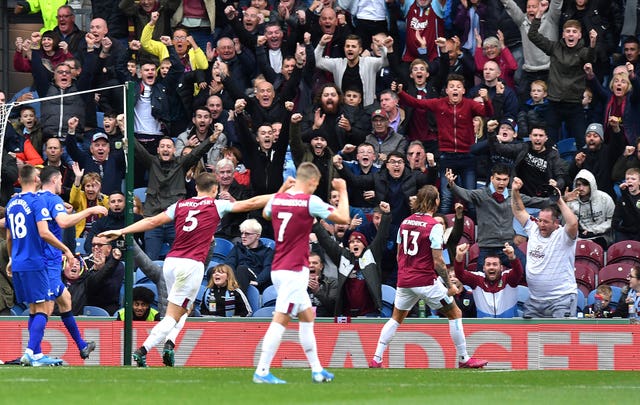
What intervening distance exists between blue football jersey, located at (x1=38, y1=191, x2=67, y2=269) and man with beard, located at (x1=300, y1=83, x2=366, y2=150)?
6.63 meters

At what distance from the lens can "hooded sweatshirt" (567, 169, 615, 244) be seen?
20891mm

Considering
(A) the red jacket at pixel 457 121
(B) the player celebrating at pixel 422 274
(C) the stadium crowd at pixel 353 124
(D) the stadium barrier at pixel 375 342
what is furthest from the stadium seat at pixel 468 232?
(B) the player celebrating at pixel 422 274

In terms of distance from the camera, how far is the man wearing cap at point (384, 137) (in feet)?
71.9

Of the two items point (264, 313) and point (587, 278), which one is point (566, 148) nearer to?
point (587, 278)

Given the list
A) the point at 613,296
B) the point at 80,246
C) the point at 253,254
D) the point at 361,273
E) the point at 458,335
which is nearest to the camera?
the point at 458,335

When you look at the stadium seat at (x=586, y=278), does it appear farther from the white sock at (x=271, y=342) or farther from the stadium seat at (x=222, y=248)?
the white sock at (x=271, y=342)

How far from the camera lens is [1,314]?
20.0 m

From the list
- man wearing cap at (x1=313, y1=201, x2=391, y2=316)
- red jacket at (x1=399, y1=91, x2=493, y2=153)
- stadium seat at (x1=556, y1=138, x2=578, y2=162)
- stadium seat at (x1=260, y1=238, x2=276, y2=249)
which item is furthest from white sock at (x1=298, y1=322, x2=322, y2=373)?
stadium seat at (x1=556, y1=138, x2=578, y2=162)

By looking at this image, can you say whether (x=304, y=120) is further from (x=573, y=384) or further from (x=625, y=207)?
(x=573, y=384)

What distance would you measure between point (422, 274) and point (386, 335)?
95cm

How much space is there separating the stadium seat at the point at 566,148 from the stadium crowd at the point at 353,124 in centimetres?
3

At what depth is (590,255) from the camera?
20.5 m

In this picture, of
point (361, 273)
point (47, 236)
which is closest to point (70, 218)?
point (47, 236)

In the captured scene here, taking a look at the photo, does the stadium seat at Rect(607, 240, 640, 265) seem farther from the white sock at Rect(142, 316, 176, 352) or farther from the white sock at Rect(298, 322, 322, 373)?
the white sock at Rect(298, 322, 322, 373)
